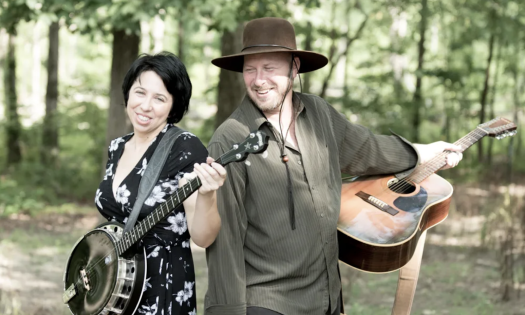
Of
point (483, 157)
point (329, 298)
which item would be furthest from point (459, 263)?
point (483, 157)

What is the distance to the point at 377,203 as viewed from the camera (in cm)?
324

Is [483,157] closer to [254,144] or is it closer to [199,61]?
[199,61]

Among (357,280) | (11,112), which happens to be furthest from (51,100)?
(357,280)

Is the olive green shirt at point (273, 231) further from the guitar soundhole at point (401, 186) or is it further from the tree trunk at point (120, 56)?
the tree trunk at point (120, 56)

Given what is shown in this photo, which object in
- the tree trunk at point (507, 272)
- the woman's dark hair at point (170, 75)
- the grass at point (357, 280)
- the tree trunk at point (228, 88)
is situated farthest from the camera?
the tree trunk at point (228, 88)

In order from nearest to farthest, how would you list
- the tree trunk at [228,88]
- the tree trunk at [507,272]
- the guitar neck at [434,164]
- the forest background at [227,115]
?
1. the guitar neck at [434,164]
2. the forest background at [227,115]
3. the tree trunk at [507,272]
4. the tree trunk at [228,88]

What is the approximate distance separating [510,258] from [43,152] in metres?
10.1

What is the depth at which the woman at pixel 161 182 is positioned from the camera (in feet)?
8.75

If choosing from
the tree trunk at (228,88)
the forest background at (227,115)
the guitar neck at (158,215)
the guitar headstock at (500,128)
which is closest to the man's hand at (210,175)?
the guitar neck at (158,215)

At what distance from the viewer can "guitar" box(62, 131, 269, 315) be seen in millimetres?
2490

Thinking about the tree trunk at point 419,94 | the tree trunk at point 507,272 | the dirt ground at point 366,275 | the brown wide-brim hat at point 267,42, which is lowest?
the dirt ground at point 366,275

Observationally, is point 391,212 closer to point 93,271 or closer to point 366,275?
point 93,271

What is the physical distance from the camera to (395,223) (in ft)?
10.2

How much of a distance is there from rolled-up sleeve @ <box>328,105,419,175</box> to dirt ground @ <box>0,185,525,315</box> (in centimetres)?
262
